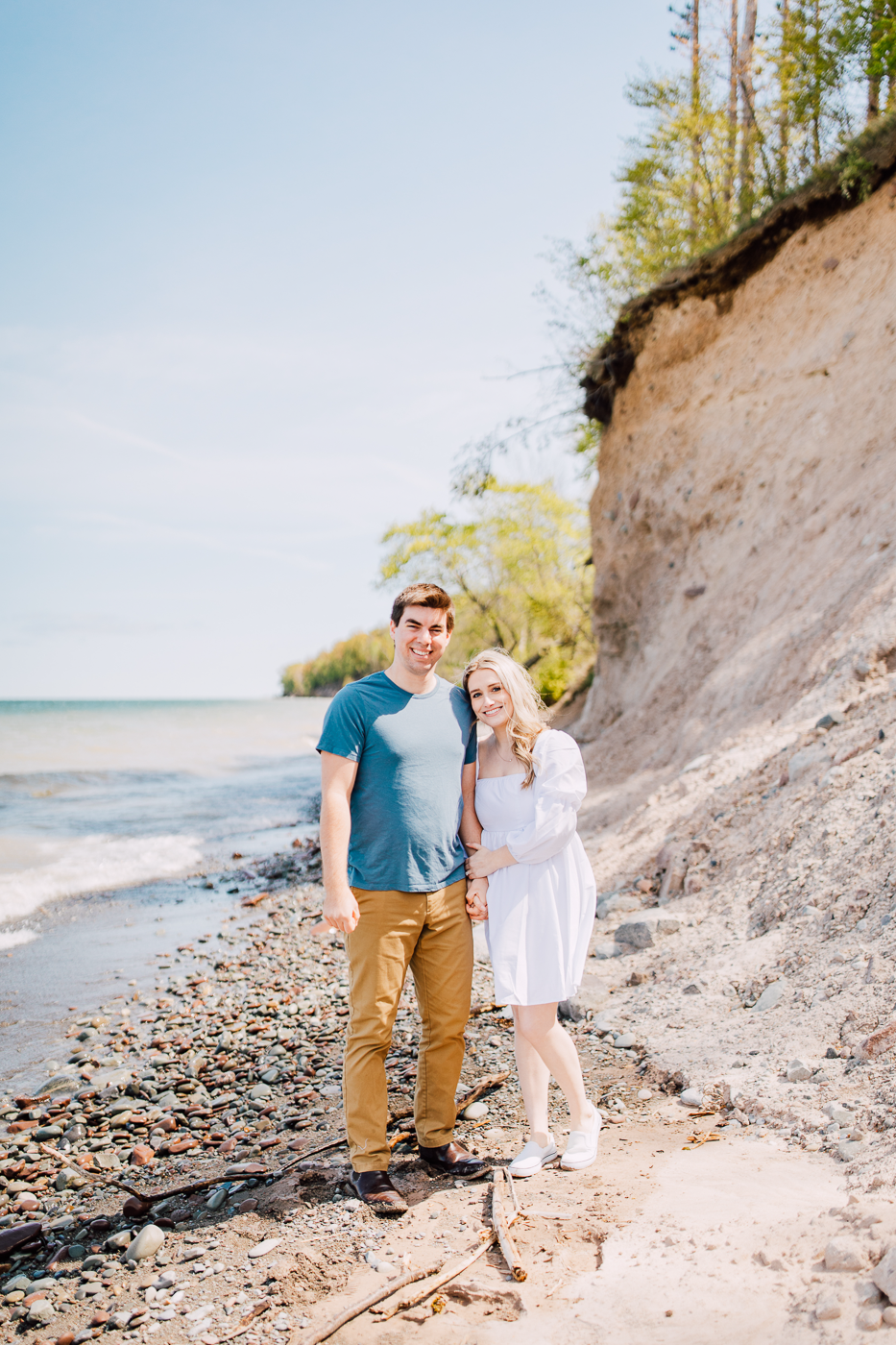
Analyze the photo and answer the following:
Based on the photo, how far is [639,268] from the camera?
13.8 m

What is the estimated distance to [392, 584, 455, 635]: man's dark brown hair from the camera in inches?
143

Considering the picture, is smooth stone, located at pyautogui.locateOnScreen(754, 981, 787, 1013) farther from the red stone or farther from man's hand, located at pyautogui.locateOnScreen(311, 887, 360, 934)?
the red stone

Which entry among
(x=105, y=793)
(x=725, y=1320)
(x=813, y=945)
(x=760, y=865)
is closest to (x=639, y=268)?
(x=760, y=865)

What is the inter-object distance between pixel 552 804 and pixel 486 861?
0.43 metres

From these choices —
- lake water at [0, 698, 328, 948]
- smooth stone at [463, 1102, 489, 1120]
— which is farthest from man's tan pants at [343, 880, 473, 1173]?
lake water at [0, 698, 328, 948]

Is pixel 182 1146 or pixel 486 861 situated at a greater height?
pixel 486 861

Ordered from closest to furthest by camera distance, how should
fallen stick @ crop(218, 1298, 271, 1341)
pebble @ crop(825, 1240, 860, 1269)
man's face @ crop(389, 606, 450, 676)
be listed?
pebble @ crop(825, 1240, 860, 1269) < fallen stick @ crop(218, 1298, 271, 1341) < man's face @ crop(389, 606, 450, 676)

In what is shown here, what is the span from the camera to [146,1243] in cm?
330

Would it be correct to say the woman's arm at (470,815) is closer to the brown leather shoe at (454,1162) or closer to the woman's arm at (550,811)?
the woman's arm at (550,811)

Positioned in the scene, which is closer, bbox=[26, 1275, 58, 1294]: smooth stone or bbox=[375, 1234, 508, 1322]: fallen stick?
bbox=[375, 1234, 508, 1322]: fallen stick

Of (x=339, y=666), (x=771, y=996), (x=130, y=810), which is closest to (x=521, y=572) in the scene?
(x=130, y=810)

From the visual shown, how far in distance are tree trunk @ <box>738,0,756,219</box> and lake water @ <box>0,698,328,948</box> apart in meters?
13.0

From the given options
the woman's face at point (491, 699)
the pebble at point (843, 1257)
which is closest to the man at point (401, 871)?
the woman's face at point (491, 699)

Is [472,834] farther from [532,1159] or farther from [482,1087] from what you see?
[482,1087]
